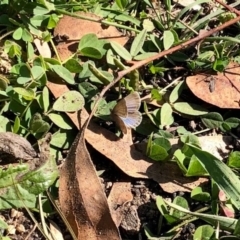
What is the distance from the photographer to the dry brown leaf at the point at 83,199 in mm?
2340

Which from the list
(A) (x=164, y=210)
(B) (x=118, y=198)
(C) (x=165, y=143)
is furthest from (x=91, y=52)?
(A) (x=164, y=210)

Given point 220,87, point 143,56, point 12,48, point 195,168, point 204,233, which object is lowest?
point 204,233

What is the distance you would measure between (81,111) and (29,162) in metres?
0.30

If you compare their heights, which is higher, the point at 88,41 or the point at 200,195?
the point at 88,41

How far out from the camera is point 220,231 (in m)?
2.37

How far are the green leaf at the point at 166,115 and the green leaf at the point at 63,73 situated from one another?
38cm

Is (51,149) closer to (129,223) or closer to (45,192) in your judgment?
(45,192)

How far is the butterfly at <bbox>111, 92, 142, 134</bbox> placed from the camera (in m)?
2.56

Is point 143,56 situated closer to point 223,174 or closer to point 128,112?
point 128,112

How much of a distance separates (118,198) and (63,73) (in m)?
0.56

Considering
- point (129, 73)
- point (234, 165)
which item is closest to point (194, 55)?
point (129, 73)

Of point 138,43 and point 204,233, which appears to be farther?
point 138,43

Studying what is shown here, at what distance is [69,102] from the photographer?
2.62m

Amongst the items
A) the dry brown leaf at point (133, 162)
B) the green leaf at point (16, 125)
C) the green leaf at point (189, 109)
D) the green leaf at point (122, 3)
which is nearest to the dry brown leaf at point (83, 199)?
the dry brown leaf at point (133, 162)
